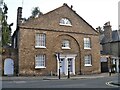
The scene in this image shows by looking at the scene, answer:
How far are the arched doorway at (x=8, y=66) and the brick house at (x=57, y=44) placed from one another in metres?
1.21

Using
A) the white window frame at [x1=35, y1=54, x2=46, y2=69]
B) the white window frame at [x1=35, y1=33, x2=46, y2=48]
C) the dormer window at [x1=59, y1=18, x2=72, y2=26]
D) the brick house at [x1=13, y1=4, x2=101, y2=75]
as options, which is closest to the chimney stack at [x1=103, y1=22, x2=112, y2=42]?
the brick house at [x1=13, y1=4, x2=101, y2=75]

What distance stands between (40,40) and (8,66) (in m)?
5.62

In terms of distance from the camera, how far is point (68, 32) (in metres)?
37.2

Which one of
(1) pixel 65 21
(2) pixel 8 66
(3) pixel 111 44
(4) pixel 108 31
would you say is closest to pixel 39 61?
(2) pixel 8 66

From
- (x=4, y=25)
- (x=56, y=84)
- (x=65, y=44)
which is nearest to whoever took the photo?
(x=56, y=84)

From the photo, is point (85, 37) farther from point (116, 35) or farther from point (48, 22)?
point (116, 35)

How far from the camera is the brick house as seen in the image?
33281 mm

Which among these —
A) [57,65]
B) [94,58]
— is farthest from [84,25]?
[57,65]

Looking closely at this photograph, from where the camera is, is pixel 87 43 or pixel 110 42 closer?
pixel 87 43

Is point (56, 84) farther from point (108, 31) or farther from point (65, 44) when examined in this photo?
point (108, 31)

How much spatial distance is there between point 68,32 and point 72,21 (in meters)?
1.95

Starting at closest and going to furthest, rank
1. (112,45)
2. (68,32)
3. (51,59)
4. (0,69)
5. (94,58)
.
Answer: (0,69)
(51,59)
(68,32)
(94,58)
(112,45)

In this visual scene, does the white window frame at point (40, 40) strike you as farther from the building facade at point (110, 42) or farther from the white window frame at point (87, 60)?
the building facade at point (110, 42)

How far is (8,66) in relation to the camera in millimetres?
32688
